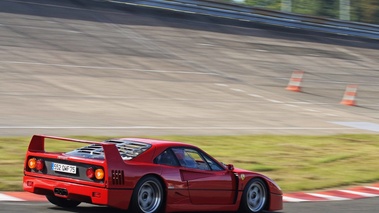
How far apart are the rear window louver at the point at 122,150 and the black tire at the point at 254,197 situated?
1636mm

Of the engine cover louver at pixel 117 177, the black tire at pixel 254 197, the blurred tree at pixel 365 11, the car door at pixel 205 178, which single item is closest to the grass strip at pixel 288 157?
the black tire at pixel 254 197

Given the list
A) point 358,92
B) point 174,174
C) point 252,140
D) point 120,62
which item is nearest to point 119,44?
point 120,62

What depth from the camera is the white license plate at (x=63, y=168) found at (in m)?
8.23

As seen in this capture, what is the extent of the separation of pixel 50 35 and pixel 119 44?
2.78m

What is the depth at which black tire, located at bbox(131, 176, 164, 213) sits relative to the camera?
814 centimetres

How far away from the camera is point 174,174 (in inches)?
340

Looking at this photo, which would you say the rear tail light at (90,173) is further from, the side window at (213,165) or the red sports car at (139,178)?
the side window at (213,165)

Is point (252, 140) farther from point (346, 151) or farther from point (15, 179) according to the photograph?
point (15, 179)

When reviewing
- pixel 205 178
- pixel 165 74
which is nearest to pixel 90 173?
pixel 205 178

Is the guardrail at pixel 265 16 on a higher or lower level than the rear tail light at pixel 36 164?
higher

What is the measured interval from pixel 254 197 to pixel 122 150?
2.08 metres

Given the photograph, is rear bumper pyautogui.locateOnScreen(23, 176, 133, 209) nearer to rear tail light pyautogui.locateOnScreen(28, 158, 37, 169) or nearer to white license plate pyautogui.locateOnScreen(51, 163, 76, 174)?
white license plate pyautogui.locateOnScreen(51, 163, 76, 174)

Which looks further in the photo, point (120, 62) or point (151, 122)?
point (120, 62)

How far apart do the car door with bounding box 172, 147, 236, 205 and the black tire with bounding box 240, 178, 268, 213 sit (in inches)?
8.4
